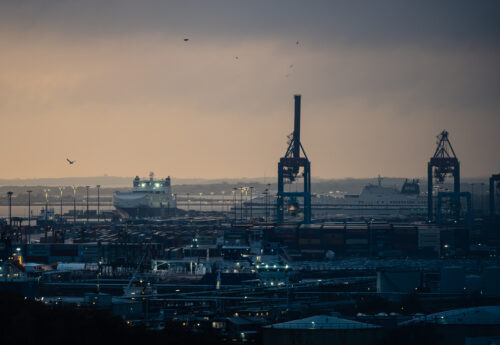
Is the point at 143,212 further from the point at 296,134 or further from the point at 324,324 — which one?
the point at 324,324

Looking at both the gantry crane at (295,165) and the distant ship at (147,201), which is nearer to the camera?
the gantry crane at (295,165)

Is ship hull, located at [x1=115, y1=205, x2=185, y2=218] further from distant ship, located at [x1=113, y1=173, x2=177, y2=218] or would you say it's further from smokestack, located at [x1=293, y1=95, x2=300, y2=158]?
smokestack, located at [x1=293, y1=95, x2=300, y2=158]

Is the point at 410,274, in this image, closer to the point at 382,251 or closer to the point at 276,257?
the point at 276,257

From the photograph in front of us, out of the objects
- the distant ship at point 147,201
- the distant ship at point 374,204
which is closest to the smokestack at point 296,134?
the distant ship at point 147,201

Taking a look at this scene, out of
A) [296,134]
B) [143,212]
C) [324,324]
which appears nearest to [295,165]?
[296,134]

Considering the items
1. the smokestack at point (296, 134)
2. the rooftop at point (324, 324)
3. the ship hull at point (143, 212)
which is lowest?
the rooftop at point (324, 324)

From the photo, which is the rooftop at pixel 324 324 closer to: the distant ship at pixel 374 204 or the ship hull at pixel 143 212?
the ship hull at pixel 143 212

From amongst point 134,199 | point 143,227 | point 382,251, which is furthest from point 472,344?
point 134,199

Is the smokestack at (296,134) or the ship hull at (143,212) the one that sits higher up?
the smokestack at (296,134)

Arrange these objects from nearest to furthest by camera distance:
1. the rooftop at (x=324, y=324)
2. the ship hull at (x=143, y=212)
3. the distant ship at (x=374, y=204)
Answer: the rooftop at (x=324, y=324)
the ship hull at (x=143, y=212)
the distant ship at (x=374, y=204)
